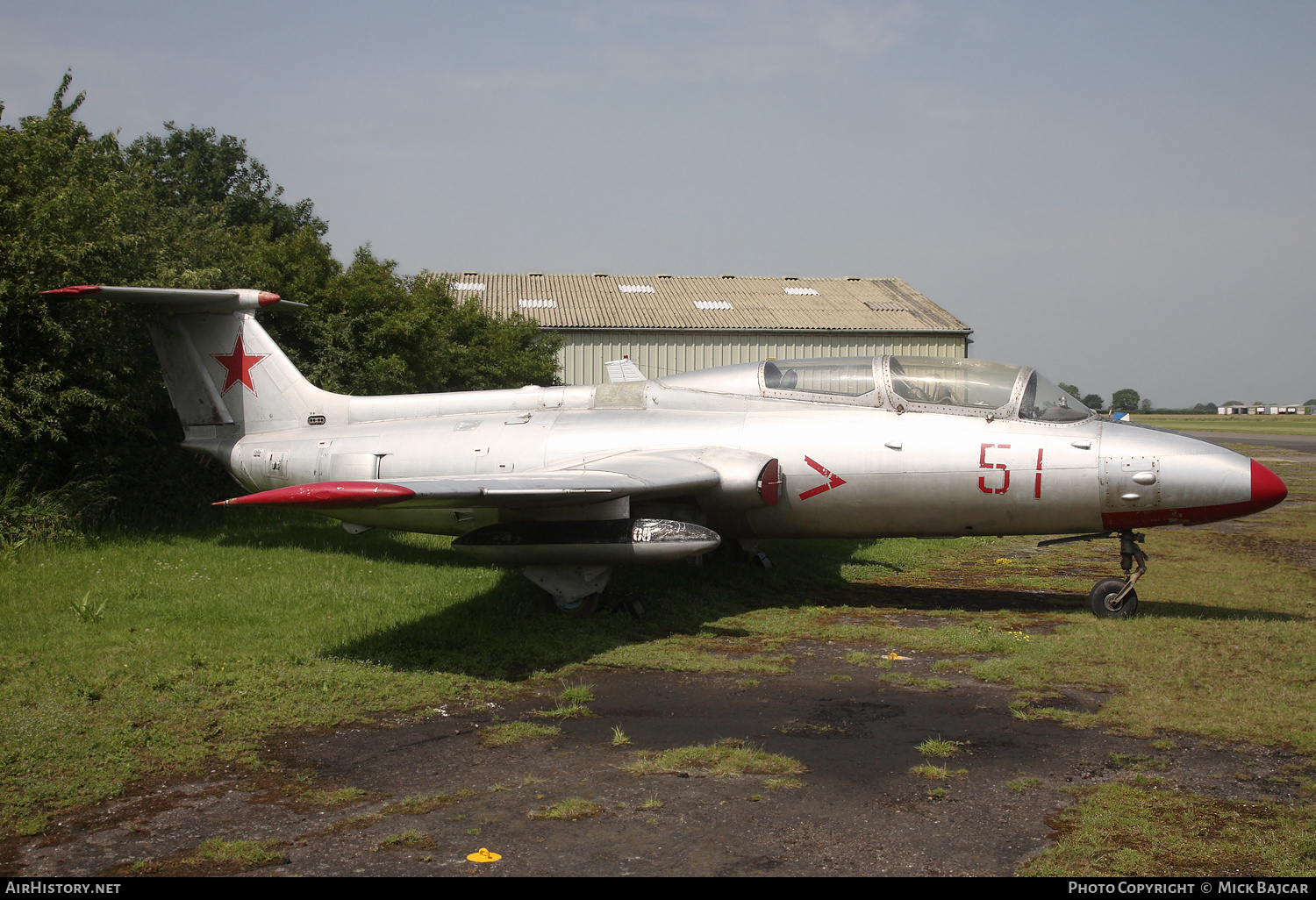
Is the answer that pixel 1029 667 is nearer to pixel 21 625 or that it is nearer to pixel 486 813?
pixel 486 813

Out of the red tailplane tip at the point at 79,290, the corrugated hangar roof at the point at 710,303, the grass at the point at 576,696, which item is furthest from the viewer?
the corrugated hangar roof at the point at 710,303

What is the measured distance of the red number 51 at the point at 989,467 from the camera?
366 inches

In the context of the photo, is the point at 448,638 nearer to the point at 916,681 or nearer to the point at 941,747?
the point at 916,681

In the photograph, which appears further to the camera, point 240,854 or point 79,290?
point 79,290

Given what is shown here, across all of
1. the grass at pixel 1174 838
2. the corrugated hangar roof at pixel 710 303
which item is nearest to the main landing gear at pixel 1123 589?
the grass at pixel 1174 838

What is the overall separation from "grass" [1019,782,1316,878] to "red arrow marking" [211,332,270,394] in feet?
36.1

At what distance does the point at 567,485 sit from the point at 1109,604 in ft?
19.2

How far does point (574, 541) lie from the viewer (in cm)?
909

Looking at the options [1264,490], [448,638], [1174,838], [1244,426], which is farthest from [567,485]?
[1244,426]

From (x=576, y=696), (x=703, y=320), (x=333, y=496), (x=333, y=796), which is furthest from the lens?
(x=703, y=320)

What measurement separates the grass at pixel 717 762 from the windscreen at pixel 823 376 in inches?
202

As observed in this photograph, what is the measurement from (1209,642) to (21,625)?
36.5ft

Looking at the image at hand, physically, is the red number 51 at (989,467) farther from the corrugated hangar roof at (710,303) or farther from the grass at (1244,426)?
the grass at (1244,426)

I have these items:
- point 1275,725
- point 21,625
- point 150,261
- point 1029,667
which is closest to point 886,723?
point 1029,667
